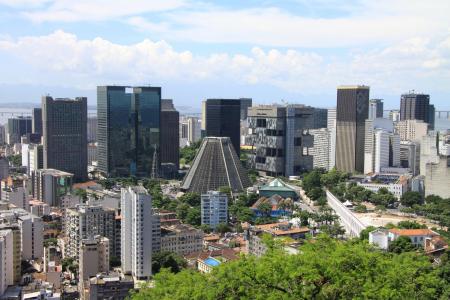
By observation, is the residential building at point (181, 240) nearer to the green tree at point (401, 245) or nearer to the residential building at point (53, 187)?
the green tree at point (401, 245)

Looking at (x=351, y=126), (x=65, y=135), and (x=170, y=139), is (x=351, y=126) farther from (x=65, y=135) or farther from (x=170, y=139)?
(x=65, y=135)

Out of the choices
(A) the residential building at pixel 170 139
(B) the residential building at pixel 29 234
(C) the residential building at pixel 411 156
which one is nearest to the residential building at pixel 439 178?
(C) the residential building at pixel 411 156

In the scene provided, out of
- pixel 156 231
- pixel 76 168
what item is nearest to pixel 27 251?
pixel 156 231

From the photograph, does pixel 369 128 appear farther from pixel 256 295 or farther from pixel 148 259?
pixel 256 295

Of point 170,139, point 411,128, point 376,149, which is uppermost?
point 411,128

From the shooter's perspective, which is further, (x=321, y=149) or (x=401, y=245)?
(x=321, y=149)

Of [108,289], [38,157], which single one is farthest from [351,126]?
[108,289]

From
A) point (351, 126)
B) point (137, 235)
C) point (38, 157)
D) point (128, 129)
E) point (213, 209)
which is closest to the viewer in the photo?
point (137, 235)
